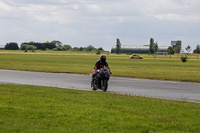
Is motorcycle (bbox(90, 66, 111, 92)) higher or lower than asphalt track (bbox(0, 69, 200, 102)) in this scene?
higher

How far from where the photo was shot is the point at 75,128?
10.7m

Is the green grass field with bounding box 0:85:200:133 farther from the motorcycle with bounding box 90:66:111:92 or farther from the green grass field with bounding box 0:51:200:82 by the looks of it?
the green grass field with bounding box 0:51:200:82

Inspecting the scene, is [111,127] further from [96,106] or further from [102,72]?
[102,72]

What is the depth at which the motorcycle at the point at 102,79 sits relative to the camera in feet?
71.5

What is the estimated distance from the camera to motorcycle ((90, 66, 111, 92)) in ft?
71.5

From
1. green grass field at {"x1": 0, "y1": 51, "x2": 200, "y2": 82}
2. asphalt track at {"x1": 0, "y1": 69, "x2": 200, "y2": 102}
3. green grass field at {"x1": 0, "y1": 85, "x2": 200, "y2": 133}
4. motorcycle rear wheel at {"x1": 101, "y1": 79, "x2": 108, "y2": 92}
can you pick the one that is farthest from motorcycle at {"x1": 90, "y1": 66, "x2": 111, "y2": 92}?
green grass field at {"x1": 0, "y1": 51, "x2": 200, "y2": 82}

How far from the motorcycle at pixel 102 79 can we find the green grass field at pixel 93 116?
4.79 meters

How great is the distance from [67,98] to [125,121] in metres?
5.74

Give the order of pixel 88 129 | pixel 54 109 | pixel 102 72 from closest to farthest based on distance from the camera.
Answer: pixel 88 129 → pixel 54 109 → pixel 102 72

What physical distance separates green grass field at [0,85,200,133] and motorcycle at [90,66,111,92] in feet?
15.7

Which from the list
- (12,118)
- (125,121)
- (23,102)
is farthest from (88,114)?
(23,102)

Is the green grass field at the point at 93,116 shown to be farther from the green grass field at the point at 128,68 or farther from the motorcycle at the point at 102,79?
the green grass field at the point at 128,68

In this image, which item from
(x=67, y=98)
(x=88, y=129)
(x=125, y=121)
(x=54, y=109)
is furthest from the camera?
(x=67, y=98)

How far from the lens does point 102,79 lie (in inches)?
875
